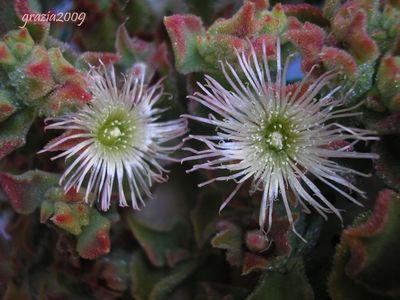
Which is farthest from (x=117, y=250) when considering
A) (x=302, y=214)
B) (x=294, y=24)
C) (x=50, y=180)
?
(x=294, y=24)

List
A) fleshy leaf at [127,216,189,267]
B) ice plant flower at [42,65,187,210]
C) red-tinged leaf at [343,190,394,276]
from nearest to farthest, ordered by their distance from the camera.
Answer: red-tinged leaf at [343,190,394,276], ice plant flower at [42,65,187,210], fleshy leaf at [127,216,189,267]

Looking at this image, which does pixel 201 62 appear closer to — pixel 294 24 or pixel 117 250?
pixel 294 24

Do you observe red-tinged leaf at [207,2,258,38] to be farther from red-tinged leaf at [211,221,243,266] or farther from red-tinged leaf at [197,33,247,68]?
red-tinged leaf at [211,221,243,266]

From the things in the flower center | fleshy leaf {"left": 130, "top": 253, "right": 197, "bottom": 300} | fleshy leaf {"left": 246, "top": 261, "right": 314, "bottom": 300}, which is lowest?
fleshy leaf {"left": 130, "top": 253, "right": 197, "bottom": 300}

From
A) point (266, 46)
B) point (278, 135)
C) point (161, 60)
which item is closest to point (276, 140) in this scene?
point (278, 135)

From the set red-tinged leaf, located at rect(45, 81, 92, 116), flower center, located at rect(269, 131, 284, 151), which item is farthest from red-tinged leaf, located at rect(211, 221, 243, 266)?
red-tinged leaf, located at rect(45, 81, 92, 116)

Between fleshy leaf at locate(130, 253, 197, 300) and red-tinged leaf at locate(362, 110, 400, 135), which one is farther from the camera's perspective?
fleshy leaf at locate(130, 253, 197, 300)
